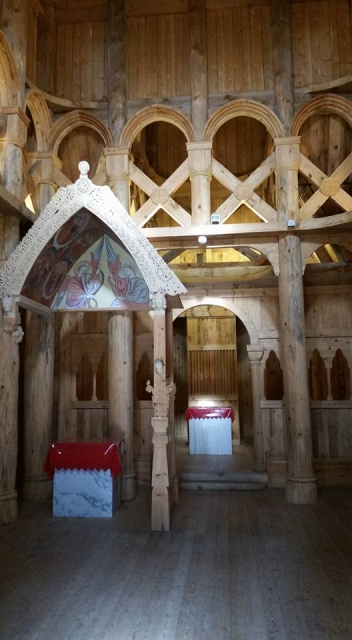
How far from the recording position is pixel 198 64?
728 centimetres

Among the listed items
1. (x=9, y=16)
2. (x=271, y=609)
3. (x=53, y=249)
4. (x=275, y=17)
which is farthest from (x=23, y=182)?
(x=271, y=609)

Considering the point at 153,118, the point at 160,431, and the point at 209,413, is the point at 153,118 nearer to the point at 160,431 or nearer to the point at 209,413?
the point at 160,431

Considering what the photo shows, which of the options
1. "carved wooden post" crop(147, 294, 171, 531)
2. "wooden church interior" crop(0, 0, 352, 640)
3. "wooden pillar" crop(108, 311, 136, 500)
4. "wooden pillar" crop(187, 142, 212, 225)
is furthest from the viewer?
"wooden pillar" crop(187, 142, 212, 225)

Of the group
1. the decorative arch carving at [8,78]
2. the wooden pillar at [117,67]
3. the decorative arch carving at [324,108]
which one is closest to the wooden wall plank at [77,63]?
the wooden pillar at [117,67]

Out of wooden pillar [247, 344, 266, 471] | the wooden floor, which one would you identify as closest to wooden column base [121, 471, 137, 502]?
the wooden floor

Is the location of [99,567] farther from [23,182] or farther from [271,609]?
[23,182]

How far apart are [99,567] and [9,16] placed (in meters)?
6.83

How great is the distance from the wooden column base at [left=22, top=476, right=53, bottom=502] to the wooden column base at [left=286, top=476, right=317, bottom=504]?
11.2ft

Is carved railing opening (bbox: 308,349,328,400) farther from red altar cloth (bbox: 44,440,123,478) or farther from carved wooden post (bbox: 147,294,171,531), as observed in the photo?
red altar cloth (bbox: 44,440,123,478)

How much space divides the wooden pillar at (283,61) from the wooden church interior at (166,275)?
3cm

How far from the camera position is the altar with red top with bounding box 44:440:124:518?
5.66 meters

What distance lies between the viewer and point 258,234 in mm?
6852

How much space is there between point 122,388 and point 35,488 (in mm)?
1838

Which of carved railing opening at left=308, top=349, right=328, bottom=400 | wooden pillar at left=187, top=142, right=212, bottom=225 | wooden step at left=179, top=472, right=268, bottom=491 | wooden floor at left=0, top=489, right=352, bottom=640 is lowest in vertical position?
wooden floor at left=0, top=489, right=352, bottom=640
